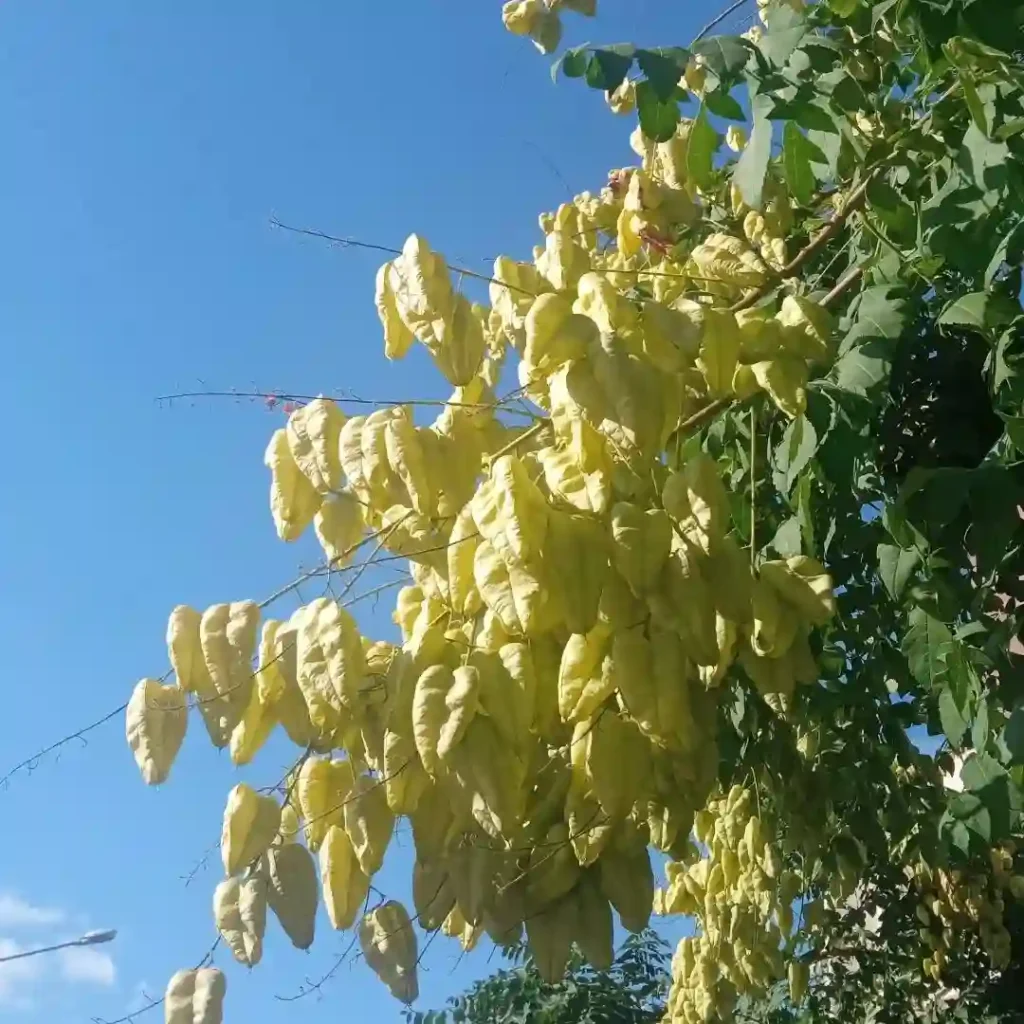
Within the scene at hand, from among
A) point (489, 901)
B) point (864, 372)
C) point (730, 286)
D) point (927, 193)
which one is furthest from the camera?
point (927, 193)

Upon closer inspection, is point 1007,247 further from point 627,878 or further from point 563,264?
point 627,878

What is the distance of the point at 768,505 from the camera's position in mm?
1959

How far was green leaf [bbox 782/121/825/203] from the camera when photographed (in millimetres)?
1648

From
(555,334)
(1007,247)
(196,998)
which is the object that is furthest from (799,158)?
(196,998)

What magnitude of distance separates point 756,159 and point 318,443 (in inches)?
26.9

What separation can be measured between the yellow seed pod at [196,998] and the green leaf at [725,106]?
1261 mm

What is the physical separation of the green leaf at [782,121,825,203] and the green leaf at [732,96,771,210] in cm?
11

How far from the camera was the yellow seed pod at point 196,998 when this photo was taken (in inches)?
48.2

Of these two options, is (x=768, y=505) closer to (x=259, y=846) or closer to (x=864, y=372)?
(x=864, y=372)

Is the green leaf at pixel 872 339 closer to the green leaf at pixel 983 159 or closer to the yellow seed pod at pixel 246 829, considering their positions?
the green leaf at pixel 983 159

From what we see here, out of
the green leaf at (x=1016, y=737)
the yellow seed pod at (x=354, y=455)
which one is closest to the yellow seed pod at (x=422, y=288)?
the yellow seed pod at (x=354, y=455)

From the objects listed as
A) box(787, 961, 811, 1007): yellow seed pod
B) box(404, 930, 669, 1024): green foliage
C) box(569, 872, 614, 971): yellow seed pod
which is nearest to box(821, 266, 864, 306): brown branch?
box(569, 872, 614, 971): yellow seed pod

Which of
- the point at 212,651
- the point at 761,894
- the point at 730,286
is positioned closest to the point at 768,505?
the point at 730,286

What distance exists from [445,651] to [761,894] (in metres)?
1.16
